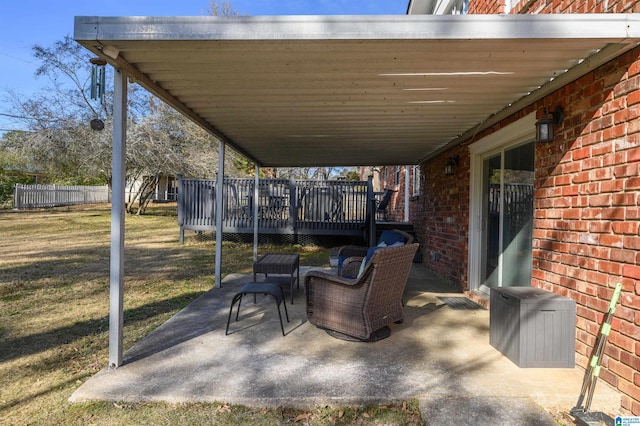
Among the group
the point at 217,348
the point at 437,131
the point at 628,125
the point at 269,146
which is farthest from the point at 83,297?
the point at 628,125

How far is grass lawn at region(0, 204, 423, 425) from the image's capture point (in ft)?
7.62

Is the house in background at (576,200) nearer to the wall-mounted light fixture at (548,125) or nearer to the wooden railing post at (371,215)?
the wall-mounted light fixture at (548,125)

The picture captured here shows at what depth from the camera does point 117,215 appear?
298 centimetres

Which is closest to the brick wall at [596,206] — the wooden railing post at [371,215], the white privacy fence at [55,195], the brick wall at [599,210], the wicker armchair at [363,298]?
the brick wall at [599,210]

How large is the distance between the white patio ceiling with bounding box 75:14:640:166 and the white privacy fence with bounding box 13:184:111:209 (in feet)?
70.2

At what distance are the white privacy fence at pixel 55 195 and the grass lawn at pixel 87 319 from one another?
11753mm

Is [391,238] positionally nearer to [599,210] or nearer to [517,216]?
[517,216]

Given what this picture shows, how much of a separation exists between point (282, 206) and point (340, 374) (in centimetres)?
752

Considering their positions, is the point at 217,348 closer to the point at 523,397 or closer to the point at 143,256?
the point at 523,397

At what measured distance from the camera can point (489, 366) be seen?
9.73ft

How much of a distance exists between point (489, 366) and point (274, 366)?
5.52 feet

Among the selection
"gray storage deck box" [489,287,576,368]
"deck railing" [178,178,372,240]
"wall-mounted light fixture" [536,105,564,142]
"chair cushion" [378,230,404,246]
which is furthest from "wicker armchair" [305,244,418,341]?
"deck railing" [178,178,372,240]

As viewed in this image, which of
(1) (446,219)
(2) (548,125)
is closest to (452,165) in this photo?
(1) (446,219)

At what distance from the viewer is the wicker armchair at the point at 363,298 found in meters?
3.36
